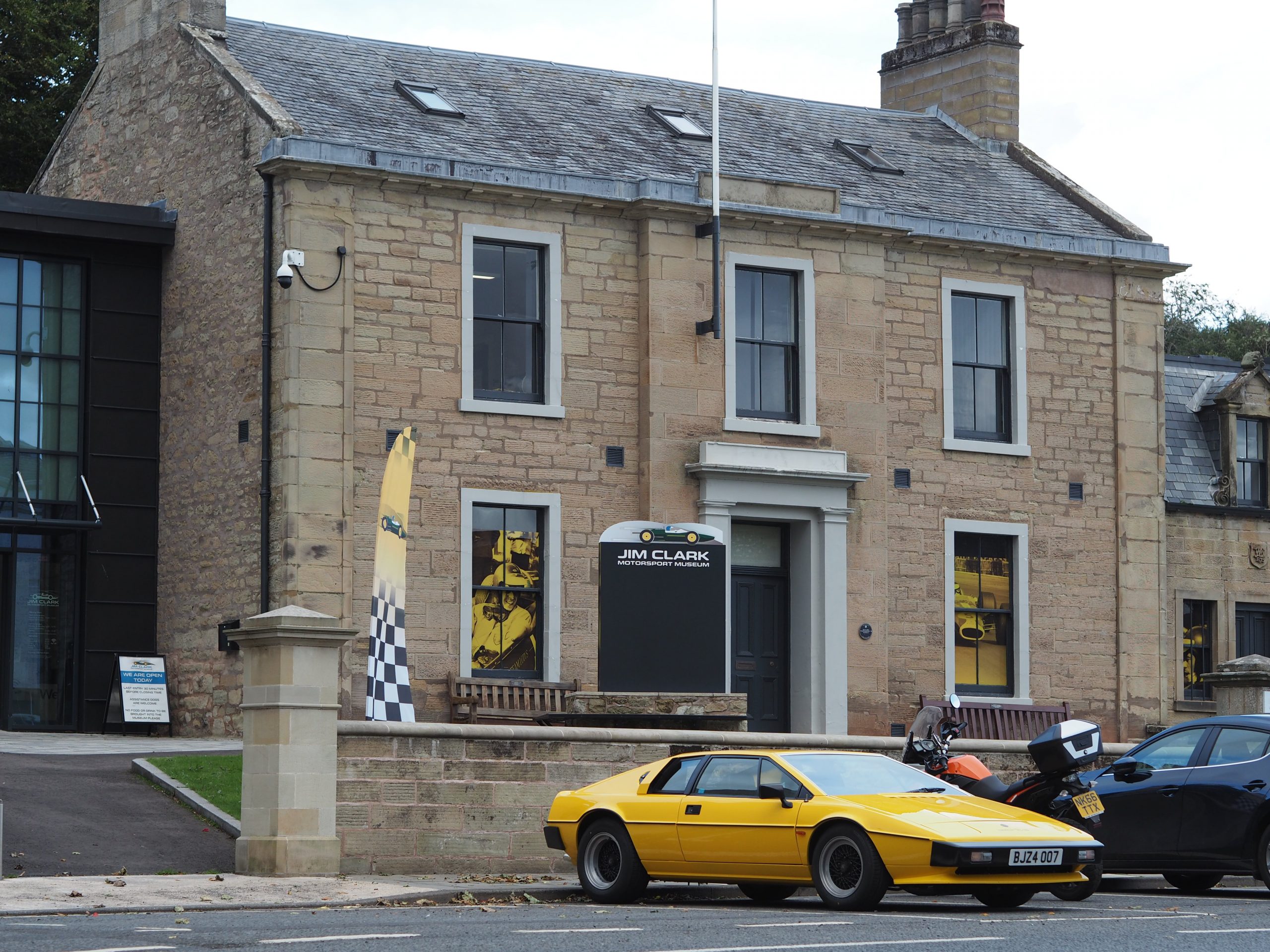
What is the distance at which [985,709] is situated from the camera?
89.3 feet

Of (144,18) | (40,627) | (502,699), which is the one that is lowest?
(502,699)

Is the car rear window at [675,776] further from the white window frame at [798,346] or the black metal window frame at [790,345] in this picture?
the black metal window frame at [790,345]

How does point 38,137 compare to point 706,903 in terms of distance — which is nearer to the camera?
point 706,903

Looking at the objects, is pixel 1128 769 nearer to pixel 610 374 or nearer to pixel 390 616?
pixel 390 616

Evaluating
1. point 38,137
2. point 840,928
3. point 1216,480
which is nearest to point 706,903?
point 840,928

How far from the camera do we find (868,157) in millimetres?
30672

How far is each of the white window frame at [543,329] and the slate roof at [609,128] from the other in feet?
3.02

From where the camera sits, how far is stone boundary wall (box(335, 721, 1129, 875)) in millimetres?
17297

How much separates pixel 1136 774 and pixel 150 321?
15252mm

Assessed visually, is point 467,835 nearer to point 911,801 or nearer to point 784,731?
point 911,801

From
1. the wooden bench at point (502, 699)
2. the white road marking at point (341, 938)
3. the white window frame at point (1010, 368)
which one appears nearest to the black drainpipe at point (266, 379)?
the wooden bench at point (502, 699)

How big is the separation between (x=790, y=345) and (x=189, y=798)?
11.1 m

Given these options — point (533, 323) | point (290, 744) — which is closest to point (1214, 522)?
point (533, 323)

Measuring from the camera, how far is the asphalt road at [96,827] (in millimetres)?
16609
